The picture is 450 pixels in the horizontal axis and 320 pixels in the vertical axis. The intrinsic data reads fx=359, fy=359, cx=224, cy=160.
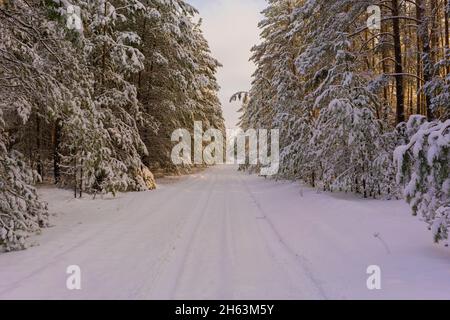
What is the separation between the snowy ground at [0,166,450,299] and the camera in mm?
5000

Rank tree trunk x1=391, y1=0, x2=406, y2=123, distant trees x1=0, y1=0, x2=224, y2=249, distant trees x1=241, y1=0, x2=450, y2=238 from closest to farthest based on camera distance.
Result: distant trees x1=0, y1=0, x2=224, y2=249 < distant trees x1=241, y1=0, x2=450, y2=238 < tree trunk x1=391, y1=0, x2=406, y2=123

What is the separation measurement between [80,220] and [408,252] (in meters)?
8.56

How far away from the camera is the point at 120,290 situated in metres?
5.04

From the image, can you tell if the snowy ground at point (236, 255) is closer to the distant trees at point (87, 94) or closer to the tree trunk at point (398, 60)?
the distant trees at point (87, 94)

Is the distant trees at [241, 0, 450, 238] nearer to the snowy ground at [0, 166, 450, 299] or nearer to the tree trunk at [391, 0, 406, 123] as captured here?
the tree trunk at [391, 0, 406, 123]

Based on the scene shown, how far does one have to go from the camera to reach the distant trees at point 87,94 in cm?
819

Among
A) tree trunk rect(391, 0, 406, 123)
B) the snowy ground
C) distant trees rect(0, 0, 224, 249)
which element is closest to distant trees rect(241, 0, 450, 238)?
tree trunk rect(391, 0, 406, 123)

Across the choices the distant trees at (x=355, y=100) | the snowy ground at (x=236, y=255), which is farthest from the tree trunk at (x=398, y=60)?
the snowy ground at (x=236, y=255)

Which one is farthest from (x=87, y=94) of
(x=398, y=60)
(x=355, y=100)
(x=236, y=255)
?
(x=398, y=60)

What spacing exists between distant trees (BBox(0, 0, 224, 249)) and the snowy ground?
60.7 inches

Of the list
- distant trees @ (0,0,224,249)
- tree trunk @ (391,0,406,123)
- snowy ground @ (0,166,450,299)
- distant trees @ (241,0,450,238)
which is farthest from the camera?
tree trunk @ (391,0,406,123)
